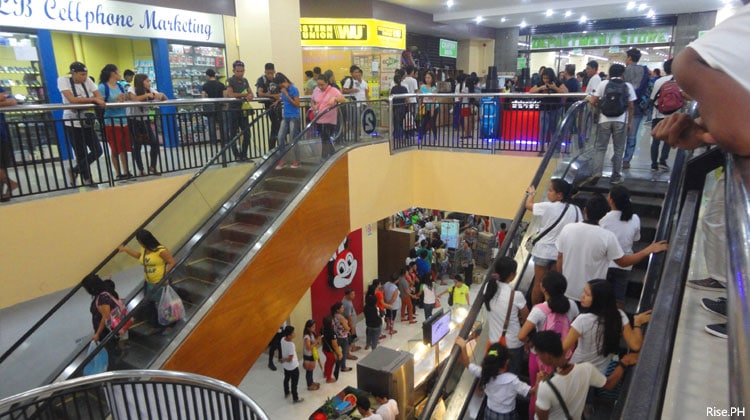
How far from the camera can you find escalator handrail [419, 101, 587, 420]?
379 centimetres

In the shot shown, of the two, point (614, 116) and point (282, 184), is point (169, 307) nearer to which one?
point (282, 184)

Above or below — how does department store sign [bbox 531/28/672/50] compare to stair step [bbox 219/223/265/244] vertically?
above

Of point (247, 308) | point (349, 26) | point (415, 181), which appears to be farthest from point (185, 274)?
point (349, 26)

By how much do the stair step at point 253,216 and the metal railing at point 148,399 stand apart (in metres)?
2.83

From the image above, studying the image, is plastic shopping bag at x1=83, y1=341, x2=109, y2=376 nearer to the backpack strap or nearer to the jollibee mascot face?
the backpack strap

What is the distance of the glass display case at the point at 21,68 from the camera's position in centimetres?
805

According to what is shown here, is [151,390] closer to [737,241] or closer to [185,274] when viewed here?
[185,274]

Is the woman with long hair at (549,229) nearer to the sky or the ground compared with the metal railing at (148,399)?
nearer to the sky

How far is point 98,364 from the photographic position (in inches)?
196

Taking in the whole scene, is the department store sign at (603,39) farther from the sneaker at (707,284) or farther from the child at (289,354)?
the sneaker at (707,284)

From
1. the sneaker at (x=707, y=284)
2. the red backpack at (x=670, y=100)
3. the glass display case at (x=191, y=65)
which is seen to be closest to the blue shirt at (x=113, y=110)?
the glass display case at (x=191, y=65)

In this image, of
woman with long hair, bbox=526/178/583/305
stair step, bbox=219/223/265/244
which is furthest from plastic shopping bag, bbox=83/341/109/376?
woman with long hair, bbox=526/178/583/305

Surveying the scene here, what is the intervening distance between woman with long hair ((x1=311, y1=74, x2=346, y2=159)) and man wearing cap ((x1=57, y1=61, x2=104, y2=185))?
3.05m

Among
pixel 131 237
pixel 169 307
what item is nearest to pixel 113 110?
pixel 131 237
